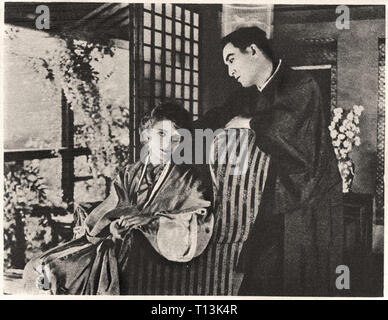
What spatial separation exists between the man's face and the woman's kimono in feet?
1.19

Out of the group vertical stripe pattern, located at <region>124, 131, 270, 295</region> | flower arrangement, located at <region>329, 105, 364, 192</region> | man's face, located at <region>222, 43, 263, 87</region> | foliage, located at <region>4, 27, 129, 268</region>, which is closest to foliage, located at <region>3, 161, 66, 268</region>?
foliage, located at <region>4, 27, 129, 268</region>

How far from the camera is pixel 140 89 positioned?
1918 millimetres

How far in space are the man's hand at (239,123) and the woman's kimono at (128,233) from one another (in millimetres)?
207

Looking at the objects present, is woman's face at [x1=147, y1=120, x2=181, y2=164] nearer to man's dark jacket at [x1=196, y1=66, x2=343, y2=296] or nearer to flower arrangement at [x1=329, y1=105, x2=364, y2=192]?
man's dark jacket at [x1=196, y1=66, x2=343, y2=296]

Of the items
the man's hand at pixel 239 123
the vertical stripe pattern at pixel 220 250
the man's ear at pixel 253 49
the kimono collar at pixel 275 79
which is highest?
the man's ear at pixel 253 49

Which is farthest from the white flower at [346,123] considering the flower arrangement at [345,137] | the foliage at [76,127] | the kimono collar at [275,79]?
the foliage at [76,127]

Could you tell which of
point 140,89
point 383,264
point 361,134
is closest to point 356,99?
point 361,134

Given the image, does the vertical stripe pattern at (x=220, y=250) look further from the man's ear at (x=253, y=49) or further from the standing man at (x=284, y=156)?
the man's ear at (x=253, y=49)

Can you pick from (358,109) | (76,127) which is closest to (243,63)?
(358,109)

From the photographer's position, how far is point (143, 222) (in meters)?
1.92

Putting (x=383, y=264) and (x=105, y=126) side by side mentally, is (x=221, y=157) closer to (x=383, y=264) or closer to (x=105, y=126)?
(x=105, y=126)

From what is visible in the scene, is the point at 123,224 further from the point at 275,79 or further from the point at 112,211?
the point at 275,79

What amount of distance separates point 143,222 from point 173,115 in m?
0.38

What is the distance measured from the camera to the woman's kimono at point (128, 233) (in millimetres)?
1922
